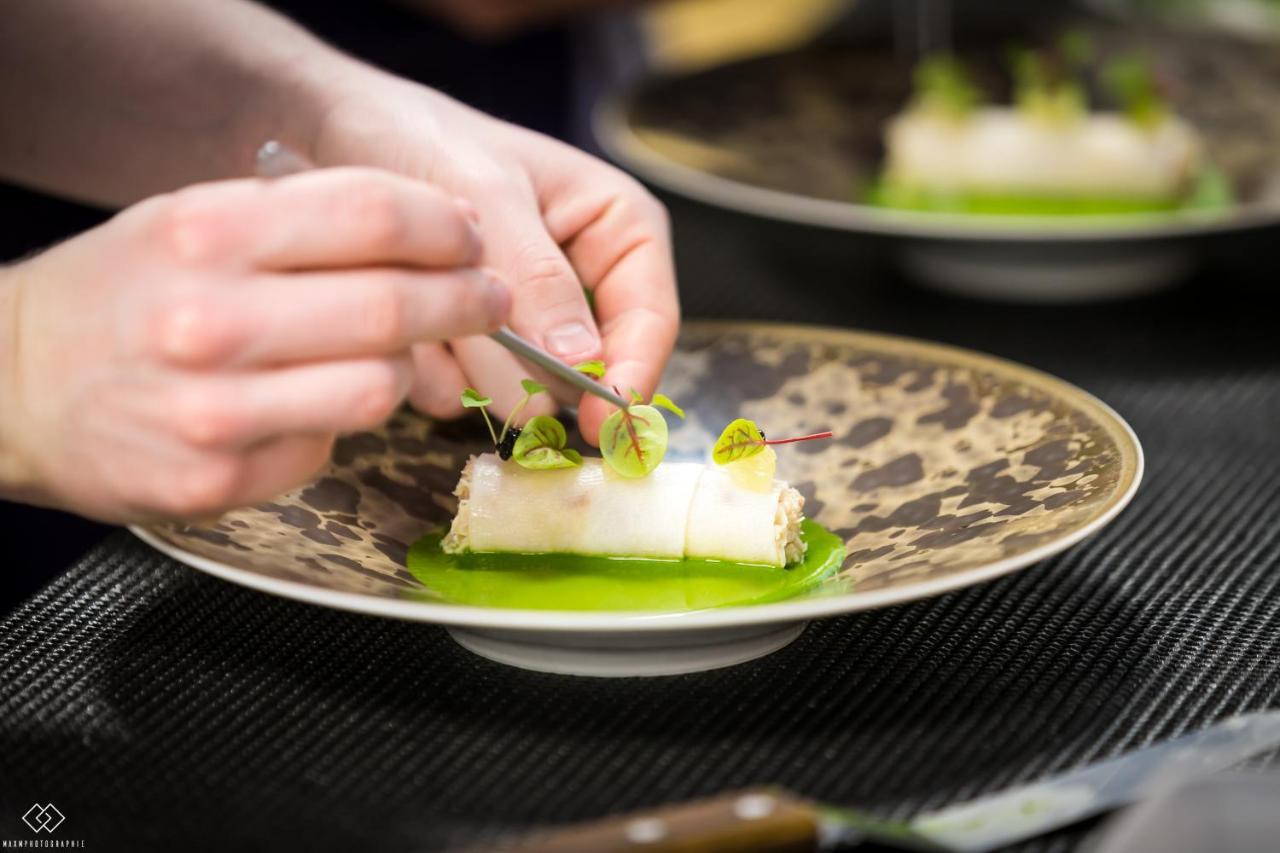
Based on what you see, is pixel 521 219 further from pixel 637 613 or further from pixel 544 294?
pixel 637 613

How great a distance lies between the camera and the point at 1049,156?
85.7 inches

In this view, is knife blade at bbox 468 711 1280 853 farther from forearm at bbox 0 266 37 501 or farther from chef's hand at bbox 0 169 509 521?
forearm at bbox 0 266 37 501

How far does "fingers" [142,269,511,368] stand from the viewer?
799 mm

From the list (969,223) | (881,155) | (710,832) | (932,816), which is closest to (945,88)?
(881,155)

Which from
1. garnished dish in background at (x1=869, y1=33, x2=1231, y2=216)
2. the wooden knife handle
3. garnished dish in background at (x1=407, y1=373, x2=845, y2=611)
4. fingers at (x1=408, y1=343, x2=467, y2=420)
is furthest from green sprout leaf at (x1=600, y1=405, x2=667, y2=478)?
garnished dish in background at (x1=869, y1=33, x2=1231, y2=216)

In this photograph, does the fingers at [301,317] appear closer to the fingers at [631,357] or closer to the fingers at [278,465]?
the fingers at [278,465]

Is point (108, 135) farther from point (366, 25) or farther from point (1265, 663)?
point (366, 25)

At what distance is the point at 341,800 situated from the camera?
0.88m

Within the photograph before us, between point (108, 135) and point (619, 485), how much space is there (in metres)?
0.73

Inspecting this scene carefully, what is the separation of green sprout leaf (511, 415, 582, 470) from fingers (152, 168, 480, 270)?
0.36 metres

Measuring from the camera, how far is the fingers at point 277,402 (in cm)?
82

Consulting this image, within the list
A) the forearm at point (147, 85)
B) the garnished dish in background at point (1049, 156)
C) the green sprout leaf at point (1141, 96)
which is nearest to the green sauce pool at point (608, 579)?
the forearm at point (147, 85)

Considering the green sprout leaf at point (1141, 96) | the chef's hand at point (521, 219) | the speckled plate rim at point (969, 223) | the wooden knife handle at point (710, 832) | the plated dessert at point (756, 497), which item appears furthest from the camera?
the green sprout leaf at point (1141, 96)

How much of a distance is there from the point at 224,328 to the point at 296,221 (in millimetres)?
74
